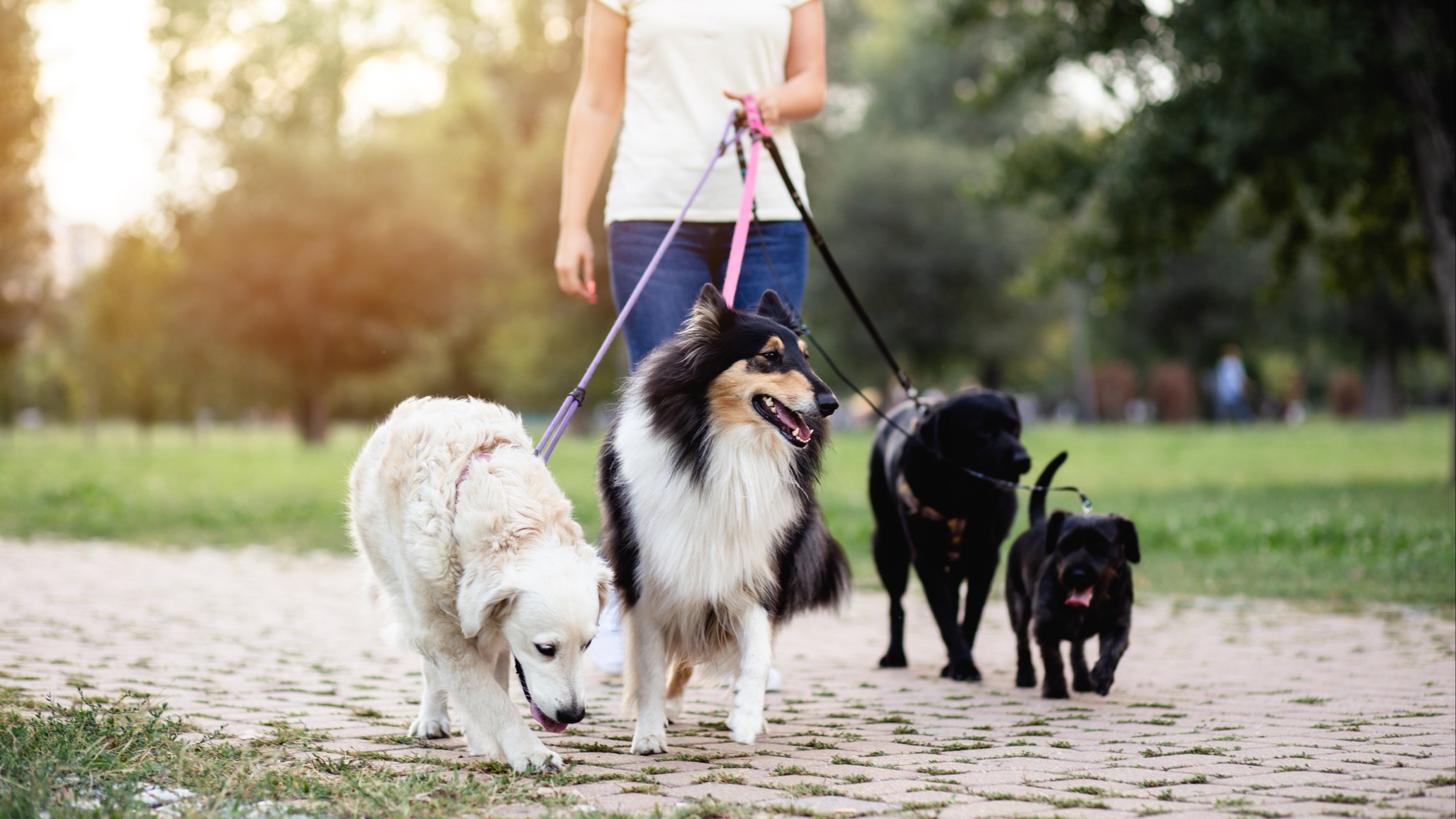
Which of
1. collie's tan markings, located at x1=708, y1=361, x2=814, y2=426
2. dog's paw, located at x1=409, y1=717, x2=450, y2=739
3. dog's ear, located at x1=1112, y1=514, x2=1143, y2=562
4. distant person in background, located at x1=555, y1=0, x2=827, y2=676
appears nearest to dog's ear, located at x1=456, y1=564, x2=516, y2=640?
dog's paw, located at x1=409, y1=717, x2=450, y2=739

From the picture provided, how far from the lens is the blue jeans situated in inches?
201

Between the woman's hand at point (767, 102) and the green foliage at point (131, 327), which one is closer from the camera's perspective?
the woman's hand at point (767, 102)

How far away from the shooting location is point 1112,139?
17281 millimetres

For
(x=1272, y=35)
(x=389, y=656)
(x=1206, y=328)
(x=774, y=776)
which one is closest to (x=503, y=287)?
(x=1206, y=328)

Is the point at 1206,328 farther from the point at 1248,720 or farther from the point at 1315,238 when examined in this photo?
the point at 1248,720

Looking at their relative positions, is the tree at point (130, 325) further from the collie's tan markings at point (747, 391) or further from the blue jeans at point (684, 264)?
the collie's tan markings at point (747, 391)

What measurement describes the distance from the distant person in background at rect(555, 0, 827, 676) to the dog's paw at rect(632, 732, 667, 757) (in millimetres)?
860

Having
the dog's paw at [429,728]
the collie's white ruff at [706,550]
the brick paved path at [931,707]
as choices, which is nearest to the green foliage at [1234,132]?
the brick paved path at [931,707]

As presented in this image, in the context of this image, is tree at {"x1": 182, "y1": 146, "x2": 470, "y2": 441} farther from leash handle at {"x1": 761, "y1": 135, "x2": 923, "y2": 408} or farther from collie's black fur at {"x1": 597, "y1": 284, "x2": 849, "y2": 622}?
collie's black fur at {"x1": 597, "y1": 284, "x2": 849, "y2": 622}

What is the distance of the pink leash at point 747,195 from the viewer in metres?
4.72

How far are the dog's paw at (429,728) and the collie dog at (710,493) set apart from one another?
0.64 meters

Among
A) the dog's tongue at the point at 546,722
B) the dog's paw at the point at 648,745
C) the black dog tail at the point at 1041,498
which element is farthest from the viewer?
the black dog tail at the point at 1041,498

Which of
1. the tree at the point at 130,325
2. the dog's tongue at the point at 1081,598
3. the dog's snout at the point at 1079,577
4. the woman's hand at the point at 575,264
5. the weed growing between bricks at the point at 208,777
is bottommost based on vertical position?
the weed growing between bricks at the point at 208,777

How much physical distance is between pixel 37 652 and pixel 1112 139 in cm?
1502
